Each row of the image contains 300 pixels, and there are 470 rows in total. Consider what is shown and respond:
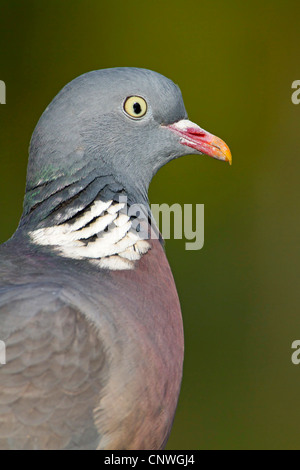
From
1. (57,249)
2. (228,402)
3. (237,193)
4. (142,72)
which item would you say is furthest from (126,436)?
(237,193)

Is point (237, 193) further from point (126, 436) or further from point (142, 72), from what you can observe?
point (126, 436)

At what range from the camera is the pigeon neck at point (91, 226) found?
2.90 metres

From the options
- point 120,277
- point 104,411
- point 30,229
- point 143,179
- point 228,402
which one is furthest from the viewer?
point 228,402

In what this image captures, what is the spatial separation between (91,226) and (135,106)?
0.53 meters

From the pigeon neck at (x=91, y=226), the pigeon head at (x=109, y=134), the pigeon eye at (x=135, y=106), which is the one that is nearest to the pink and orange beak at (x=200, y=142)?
the pigeon head at (x=109, y=134)

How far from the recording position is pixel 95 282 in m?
2.73

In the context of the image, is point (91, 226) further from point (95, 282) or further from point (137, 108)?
point (137, 108)

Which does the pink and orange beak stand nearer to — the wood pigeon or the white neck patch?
the wood pigeon

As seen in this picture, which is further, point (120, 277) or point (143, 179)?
point (143, 179)

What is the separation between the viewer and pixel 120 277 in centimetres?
281

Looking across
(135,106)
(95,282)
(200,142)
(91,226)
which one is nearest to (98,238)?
(91,226)

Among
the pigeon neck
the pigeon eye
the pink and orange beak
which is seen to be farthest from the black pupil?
the pigeon neck
